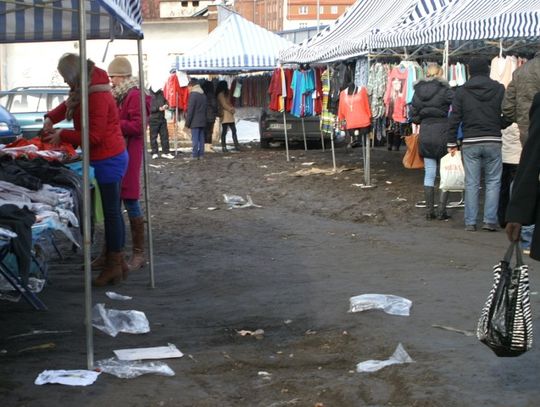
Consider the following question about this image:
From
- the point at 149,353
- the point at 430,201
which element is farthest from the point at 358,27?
the point at 149,353

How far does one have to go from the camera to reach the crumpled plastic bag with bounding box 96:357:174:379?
561cm

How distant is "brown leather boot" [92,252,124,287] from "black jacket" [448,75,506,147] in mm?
4678

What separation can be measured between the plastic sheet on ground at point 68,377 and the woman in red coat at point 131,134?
137 inches

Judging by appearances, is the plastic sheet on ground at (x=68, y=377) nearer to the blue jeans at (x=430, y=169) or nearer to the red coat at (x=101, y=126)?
the red coat at (x=101, y=126)

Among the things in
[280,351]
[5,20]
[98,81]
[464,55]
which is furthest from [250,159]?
[280,351]

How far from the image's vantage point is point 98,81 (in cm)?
782

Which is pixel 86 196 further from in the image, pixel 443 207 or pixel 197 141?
pixel 197 141

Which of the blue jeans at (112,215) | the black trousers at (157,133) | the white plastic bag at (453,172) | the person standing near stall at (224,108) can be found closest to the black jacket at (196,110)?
the black trousers at (157,133)

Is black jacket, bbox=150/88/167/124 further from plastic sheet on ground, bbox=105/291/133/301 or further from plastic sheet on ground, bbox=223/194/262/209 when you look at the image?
plastic sheet on ground, bbox=105/291/133/301

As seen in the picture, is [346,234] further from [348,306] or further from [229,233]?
[348,306]

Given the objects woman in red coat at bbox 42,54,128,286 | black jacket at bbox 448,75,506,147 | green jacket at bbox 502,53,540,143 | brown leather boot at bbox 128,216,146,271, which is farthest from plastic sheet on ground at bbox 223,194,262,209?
woman in red coat at bbox 42,54,128,286

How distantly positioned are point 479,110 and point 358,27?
7195mm

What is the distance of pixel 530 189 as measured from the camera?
4.87 m

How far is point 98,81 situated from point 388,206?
263 inches
